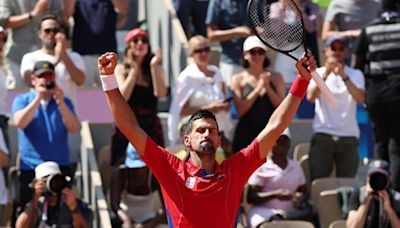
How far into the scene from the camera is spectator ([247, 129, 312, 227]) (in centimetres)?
1102

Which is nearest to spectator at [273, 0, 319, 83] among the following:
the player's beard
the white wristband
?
the player's beard

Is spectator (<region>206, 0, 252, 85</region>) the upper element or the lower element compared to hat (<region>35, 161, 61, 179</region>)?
upper

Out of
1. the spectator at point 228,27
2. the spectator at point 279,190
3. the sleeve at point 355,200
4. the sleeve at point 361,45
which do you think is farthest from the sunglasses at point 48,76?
the sleeve at point 361,45

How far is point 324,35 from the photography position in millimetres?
12969

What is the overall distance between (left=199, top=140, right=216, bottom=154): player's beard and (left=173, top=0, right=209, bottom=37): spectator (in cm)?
621

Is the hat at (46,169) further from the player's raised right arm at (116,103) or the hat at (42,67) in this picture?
the player's raised right arm at (116,103)

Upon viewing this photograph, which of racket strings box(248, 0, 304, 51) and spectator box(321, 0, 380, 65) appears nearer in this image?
racket strings box(248, 0, 304, 51)

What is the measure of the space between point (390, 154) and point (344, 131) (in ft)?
1.99

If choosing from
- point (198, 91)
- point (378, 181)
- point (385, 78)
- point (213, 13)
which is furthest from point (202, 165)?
point (213, 13)

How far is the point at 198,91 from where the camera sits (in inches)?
459

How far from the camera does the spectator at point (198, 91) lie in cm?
1165

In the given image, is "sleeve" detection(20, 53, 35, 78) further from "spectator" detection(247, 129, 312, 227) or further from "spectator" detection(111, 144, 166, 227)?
"spectator" detection(247, 129, 312, 227)

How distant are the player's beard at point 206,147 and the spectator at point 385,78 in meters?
4.41

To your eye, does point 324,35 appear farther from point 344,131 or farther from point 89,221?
point 89,221
